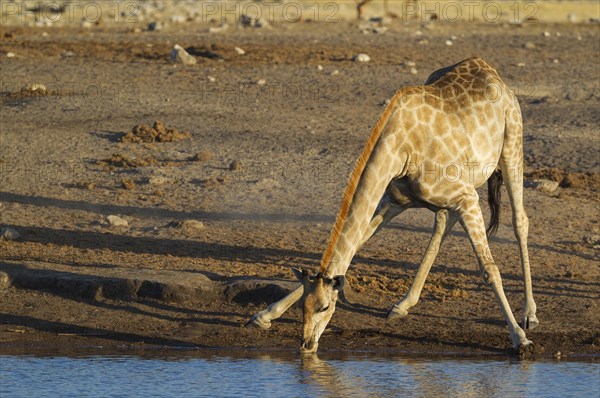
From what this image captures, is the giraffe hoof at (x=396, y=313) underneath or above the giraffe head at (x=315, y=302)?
underneath

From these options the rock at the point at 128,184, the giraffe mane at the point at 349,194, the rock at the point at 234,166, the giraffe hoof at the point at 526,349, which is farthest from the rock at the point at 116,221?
the giraffe hoof at the point at 526,349

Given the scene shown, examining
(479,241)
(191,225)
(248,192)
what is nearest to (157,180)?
(248,192)

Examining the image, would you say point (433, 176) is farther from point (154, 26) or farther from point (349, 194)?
point (154, 26)

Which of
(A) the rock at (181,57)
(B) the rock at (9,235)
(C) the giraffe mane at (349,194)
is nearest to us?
(C) the giraffe mane at (349,194)

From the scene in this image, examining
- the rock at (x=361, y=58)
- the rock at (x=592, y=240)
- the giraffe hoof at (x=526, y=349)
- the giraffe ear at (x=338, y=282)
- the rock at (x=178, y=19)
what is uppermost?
the giraffe ear at (x=338, y=282)

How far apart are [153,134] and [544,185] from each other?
14.9 feet

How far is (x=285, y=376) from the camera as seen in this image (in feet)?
26.5

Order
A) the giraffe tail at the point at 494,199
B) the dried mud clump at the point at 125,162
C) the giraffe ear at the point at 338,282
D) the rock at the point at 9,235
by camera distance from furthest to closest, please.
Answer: the dried mud clump at the point at 125,162 < the rock at the point at 9,235 < the giraffe tail at the point at 494,199 < the giraffe ear at the point at 338,282

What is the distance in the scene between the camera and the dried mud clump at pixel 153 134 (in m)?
14.9

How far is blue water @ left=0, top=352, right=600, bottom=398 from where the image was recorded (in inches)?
305

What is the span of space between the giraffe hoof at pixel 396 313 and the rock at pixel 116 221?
3551 millimetres

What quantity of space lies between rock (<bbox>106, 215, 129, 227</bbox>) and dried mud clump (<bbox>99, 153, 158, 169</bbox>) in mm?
1843

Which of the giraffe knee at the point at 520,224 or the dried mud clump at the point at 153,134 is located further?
the dried mud clump at the point at 153,134

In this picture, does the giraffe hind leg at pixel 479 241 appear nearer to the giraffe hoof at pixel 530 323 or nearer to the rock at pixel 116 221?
the giraffe hoof at pixel 530 323
